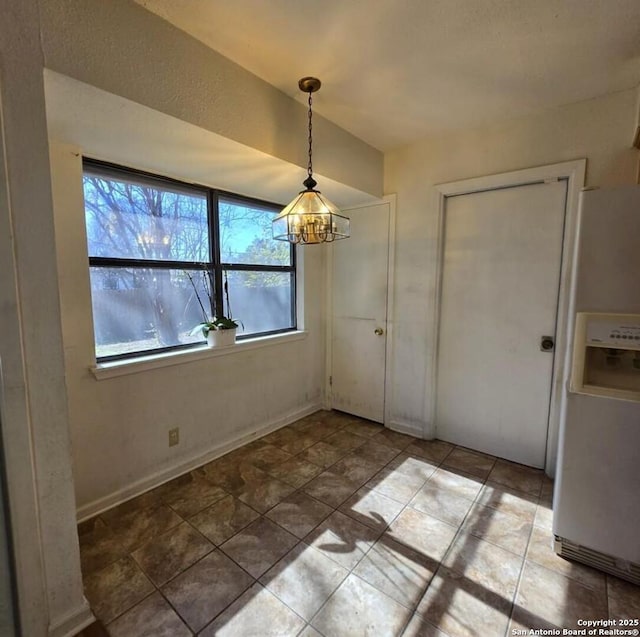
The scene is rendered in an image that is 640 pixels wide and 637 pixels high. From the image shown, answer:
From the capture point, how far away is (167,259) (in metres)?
2.29

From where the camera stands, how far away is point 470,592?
1.45 meters

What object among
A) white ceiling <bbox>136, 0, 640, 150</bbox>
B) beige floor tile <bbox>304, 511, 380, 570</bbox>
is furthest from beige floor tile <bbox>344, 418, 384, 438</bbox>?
white ceiling <bbox>136, 0, 640, 150</bbox>

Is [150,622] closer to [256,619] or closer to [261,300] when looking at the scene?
[256,619]

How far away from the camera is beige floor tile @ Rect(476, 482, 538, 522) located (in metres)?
1.96

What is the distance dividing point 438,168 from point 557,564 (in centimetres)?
261

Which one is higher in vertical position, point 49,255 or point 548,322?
point 49,255

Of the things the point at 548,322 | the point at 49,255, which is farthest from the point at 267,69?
the point at 548,322

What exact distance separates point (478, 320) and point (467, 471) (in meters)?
1.12

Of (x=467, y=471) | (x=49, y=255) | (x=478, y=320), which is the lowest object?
(x=467, y=471)

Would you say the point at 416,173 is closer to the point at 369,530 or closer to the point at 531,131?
the point at 531,131

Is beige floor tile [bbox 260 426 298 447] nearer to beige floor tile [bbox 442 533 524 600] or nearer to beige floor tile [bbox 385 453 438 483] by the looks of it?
beige floor tile [bbox 385 453 438 483]

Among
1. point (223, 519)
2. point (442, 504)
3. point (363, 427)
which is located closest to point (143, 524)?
point (223, 519)

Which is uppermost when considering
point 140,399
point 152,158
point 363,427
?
point 152,158

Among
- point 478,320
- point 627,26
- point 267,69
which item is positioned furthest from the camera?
point 478,320
